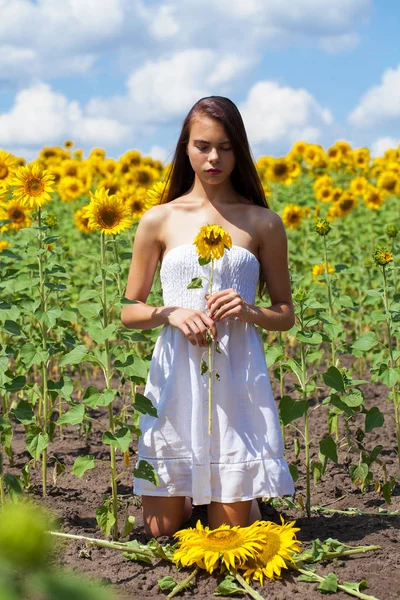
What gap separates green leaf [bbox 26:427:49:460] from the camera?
2.82 metres

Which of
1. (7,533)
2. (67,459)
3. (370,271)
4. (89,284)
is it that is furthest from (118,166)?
(7,533)

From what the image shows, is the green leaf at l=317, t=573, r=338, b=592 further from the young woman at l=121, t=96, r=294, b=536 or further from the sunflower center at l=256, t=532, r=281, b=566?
the young woman at l=121, t=96, r=294, b=536

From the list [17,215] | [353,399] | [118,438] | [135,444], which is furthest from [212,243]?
[17,215]

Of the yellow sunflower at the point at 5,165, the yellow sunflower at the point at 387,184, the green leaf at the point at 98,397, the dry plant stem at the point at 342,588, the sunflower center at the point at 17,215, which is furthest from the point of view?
the yellow sunflower at the point at 387,184

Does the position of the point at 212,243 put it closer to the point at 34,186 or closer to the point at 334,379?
the point at 334,379

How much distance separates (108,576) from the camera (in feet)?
7.37

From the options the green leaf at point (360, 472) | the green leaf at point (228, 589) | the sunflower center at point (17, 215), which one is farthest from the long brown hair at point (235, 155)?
the sunflower center at point (17, 215)

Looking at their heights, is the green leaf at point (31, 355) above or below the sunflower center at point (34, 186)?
below

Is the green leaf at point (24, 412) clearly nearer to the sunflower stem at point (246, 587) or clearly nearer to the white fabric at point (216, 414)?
the white fabric at point (216, 414)

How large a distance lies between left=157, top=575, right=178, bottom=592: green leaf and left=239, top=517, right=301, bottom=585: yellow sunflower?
0.20 m

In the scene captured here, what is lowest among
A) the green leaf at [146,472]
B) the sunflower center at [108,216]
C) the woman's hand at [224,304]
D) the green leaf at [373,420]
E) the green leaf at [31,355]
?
the green leaf at [146,472]

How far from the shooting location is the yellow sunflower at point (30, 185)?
300 cm

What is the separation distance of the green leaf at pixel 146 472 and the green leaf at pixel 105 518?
198 mm

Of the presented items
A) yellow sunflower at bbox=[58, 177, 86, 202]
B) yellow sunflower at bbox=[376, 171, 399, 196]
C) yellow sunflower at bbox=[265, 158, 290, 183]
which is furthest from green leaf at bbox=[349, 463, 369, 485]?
yellow sunflower at bbox=[265, 158, 290, 183]
